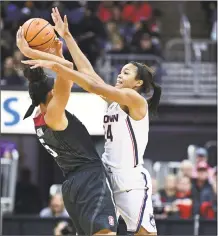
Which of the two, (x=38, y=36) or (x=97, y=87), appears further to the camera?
(x=38, y=36)

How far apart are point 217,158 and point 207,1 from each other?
4.44 meters

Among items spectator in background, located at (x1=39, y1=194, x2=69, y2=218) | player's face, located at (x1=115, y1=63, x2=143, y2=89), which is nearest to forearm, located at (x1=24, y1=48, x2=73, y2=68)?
player's face, located at (x1=115, y1=63, x2=143, y2=89)

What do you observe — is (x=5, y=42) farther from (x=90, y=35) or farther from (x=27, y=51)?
(x=27, y=51)

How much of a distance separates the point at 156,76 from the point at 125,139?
7111mm

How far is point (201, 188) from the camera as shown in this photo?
1211 cm

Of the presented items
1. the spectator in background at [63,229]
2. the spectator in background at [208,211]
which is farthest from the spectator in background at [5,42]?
the spectator in background at [208,211]

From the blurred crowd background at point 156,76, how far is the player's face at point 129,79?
5.13m

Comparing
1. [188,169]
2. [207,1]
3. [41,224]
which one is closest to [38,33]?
[41,224]

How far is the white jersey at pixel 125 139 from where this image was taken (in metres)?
7.03

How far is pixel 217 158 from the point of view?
1372cm

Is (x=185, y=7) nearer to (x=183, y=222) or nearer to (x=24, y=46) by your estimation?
(x=183, y=222)

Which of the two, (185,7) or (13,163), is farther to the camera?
(185,7)

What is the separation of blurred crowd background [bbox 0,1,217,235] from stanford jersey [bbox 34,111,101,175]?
17.5 feet

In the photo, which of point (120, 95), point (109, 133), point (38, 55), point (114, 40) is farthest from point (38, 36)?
point (114, 40)
